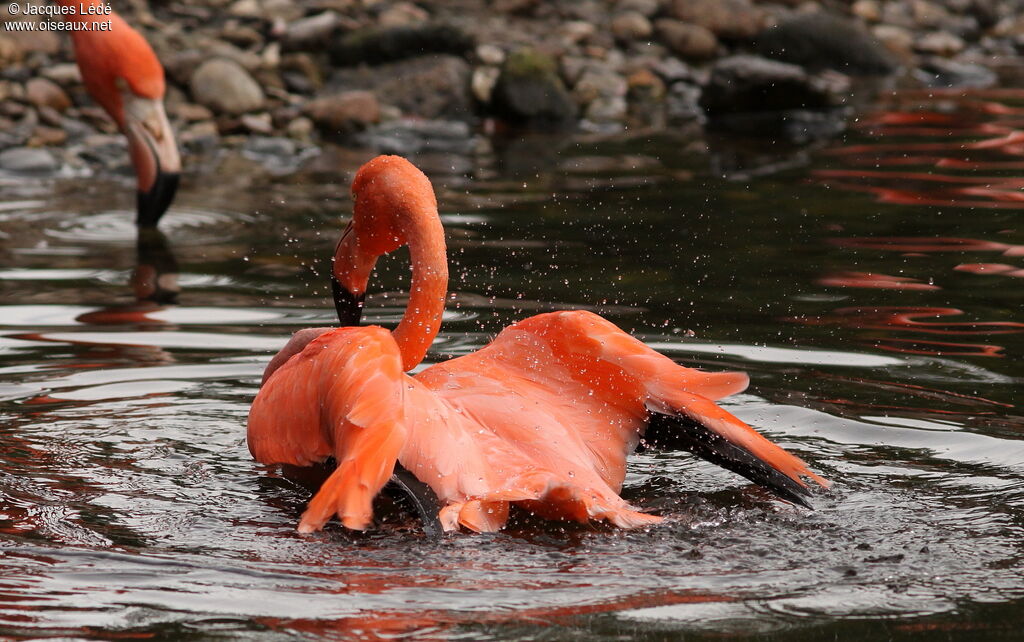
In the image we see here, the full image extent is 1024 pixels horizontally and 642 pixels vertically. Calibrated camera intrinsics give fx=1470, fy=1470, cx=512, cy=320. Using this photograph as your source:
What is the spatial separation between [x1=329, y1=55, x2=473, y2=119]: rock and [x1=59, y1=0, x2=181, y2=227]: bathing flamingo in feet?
16.4

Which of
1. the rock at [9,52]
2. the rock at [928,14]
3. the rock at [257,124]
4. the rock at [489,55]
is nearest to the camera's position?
the rock at [9,52]

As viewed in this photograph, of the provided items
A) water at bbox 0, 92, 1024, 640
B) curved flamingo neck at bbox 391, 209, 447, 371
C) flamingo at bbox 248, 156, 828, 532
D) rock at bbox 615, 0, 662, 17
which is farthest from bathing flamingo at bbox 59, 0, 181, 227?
rock at bbox 615, 0, 662, 17

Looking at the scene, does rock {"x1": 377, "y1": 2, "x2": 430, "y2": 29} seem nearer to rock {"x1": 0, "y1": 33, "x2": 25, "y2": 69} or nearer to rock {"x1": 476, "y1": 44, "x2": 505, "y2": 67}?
rock {"x1": 476, "y1": 44, "x2": 505, "y2": 67}

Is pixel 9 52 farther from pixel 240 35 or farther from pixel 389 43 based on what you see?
pixel 389 43

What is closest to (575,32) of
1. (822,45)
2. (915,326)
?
(822,45)

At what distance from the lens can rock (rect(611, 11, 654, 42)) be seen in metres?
16.2

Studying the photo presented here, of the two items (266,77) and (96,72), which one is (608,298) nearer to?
(96,72)

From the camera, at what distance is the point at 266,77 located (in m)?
13.5

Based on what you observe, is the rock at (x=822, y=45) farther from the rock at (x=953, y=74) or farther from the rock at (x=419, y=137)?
the rock at (x=419, y=137)

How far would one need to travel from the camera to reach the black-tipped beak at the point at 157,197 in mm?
8797

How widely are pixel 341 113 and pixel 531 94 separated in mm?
1898

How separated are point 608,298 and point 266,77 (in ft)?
24.6

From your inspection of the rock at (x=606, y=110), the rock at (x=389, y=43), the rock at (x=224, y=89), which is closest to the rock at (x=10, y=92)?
the rock at (x=224, y=89)

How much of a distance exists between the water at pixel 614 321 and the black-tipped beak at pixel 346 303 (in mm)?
525
